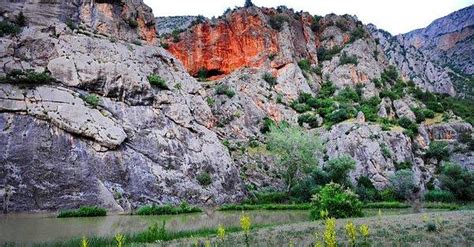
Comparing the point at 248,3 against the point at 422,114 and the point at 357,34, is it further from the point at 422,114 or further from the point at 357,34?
the point at 422,114

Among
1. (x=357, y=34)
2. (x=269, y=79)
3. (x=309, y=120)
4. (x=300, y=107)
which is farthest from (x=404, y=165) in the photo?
(x=357, y=34)

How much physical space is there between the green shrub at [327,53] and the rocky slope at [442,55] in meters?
24.0

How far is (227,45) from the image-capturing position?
3469 inches

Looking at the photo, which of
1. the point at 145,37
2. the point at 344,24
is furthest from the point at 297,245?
the point at 344,24

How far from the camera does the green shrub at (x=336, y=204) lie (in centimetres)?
2681

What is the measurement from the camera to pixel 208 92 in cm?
7412

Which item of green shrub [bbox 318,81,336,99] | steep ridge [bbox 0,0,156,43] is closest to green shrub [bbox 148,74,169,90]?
steep ridge [bbox 0,0,156,43]

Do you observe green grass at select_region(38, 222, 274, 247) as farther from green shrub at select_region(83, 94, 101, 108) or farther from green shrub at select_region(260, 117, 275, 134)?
green shrub at select_region(260, 117, 275, 134)

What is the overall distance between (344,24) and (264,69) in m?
Answer: 34.5

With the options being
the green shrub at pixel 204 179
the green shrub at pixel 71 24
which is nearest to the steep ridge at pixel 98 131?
the green shrub at pixel 204 179

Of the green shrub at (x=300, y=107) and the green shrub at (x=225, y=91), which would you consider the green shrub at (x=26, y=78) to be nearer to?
the green shrub at (x=225, y=91)

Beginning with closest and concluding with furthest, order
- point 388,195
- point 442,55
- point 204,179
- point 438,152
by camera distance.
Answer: point 204,179
point 388,195
point 438,152
point 442,55

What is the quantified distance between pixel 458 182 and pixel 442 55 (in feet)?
463

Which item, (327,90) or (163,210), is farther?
(327,90)
